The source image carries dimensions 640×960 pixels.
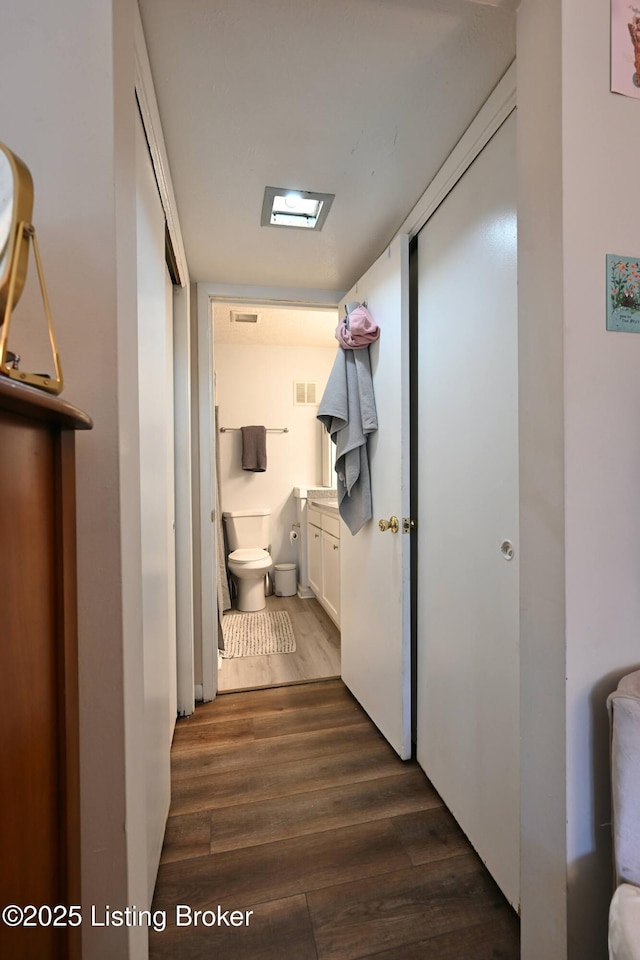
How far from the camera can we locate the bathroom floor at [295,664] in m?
2.20

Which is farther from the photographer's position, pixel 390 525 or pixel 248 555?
pixel 248 555

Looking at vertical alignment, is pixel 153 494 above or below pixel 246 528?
above

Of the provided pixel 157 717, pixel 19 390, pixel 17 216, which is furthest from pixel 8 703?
pixel 157 717

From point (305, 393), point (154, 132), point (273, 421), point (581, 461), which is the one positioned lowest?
point (581, 461)

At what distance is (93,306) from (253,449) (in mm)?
3065

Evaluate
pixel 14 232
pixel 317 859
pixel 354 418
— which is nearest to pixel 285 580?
pixel 354 418

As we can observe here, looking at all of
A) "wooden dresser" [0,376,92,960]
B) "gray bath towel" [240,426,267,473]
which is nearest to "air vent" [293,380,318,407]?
"gray bath towel" [240,426,267,473]

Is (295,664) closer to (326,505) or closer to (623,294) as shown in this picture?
(326,505)

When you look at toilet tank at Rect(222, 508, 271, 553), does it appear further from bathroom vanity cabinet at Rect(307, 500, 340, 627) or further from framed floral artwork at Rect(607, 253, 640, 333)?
framed floral artwork at Rect(607, 253, 640, 333)

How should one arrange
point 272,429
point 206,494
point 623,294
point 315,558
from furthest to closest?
point 272,429, point 315,558, point 206,494, point 623,294

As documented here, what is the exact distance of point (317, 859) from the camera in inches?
46.1

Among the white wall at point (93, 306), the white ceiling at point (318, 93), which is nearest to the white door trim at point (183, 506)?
the white ceiling at point (318, 93)

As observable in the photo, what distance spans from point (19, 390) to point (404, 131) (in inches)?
51.7

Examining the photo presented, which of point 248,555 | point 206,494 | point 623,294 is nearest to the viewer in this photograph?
point 623,294
